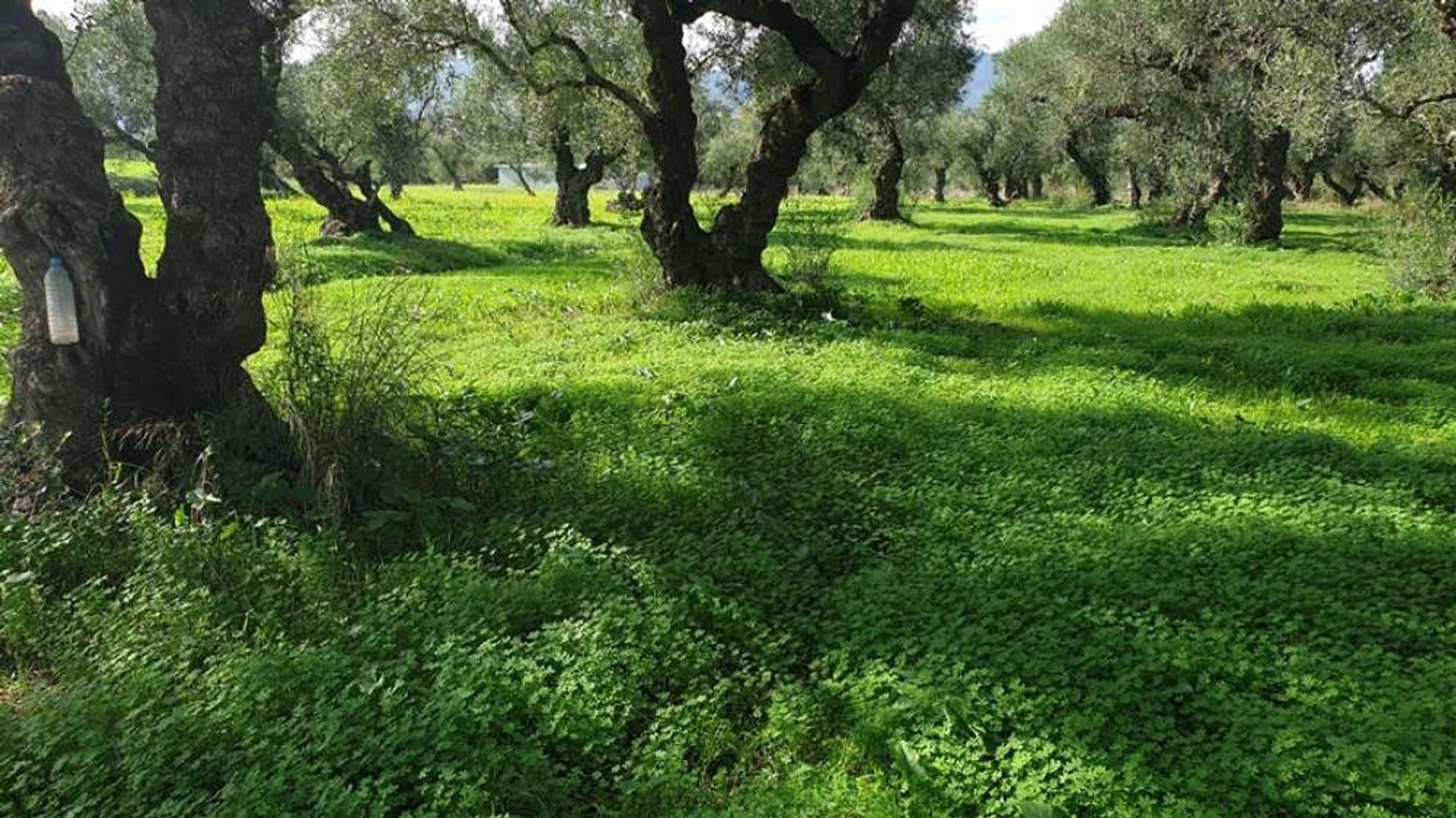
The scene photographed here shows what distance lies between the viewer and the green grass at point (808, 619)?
11.3 feet

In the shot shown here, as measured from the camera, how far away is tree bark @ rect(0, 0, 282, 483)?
607 centimetres

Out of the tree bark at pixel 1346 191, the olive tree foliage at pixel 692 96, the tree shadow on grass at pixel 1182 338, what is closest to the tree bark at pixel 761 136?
the olive tree foliage at pixel 692 96

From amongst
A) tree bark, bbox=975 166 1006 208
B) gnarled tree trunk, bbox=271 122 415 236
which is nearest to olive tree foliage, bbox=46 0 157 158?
gnarled tree trunk, bbox=271 122 415 236

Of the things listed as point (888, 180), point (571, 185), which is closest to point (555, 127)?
point (571, 185)

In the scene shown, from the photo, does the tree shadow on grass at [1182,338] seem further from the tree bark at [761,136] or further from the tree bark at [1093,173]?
the tree bark at [1093,173]

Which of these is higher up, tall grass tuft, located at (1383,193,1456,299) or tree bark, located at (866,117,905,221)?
tree bark, located at (866,117,905,221)

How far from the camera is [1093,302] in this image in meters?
13.9

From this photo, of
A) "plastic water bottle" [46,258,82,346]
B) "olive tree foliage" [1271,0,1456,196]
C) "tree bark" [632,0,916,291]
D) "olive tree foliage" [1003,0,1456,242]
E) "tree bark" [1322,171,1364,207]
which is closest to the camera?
"plastic water bottle" [46,258,82,346]

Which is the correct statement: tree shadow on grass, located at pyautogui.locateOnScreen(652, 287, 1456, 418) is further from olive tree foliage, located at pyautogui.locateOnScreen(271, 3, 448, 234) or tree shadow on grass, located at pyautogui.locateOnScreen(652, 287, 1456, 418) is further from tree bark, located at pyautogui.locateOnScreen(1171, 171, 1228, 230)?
tree bark, located at pyautogui.locateOnScreen(1171, 171, 1228, 230)

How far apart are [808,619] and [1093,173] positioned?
158 ft

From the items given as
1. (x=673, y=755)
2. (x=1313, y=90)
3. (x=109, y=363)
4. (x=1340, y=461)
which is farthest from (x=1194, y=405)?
(x=1313, y=90)

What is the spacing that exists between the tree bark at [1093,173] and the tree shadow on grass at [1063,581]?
139ft

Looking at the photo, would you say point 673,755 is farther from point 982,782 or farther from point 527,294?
point 527,294

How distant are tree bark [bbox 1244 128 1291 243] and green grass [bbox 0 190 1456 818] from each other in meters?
15.9
